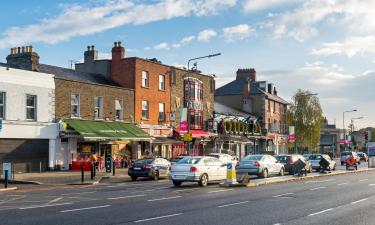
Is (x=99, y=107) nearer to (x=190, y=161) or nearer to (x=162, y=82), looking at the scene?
(x=162, y=82)

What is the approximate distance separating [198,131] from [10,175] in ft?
93.8

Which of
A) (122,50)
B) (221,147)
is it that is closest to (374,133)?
(221,147)

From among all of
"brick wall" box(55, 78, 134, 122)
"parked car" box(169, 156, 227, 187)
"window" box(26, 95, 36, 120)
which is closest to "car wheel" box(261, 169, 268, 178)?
"parked car" box(169, 156, 227, 187)

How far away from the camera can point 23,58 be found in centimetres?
3938

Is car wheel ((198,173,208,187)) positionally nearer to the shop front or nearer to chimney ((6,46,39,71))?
the shop front

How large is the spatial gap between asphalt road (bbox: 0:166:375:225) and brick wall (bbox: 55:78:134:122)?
18302mm

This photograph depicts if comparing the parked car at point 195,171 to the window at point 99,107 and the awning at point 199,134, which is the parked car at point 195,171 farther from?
the awning at point 199,134

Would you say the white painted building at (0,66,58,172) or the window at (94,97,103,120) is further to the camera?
the window at (94,97,103,120)

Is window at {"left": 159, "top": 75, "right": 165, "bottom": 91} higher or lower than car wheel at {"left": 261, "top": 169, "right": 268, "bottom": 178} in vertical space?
higher

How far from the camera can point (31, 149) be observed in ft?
121

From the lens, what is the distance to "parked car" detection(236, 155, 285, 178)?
32.8 meters

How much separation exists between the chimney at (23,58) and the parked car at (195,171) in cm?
1668

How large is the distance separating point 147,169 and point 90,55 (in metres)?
19.4

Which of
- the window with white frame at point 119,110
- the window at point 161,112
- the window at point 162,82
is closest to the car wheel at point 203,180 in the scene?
the window with white frame at point 119,110
